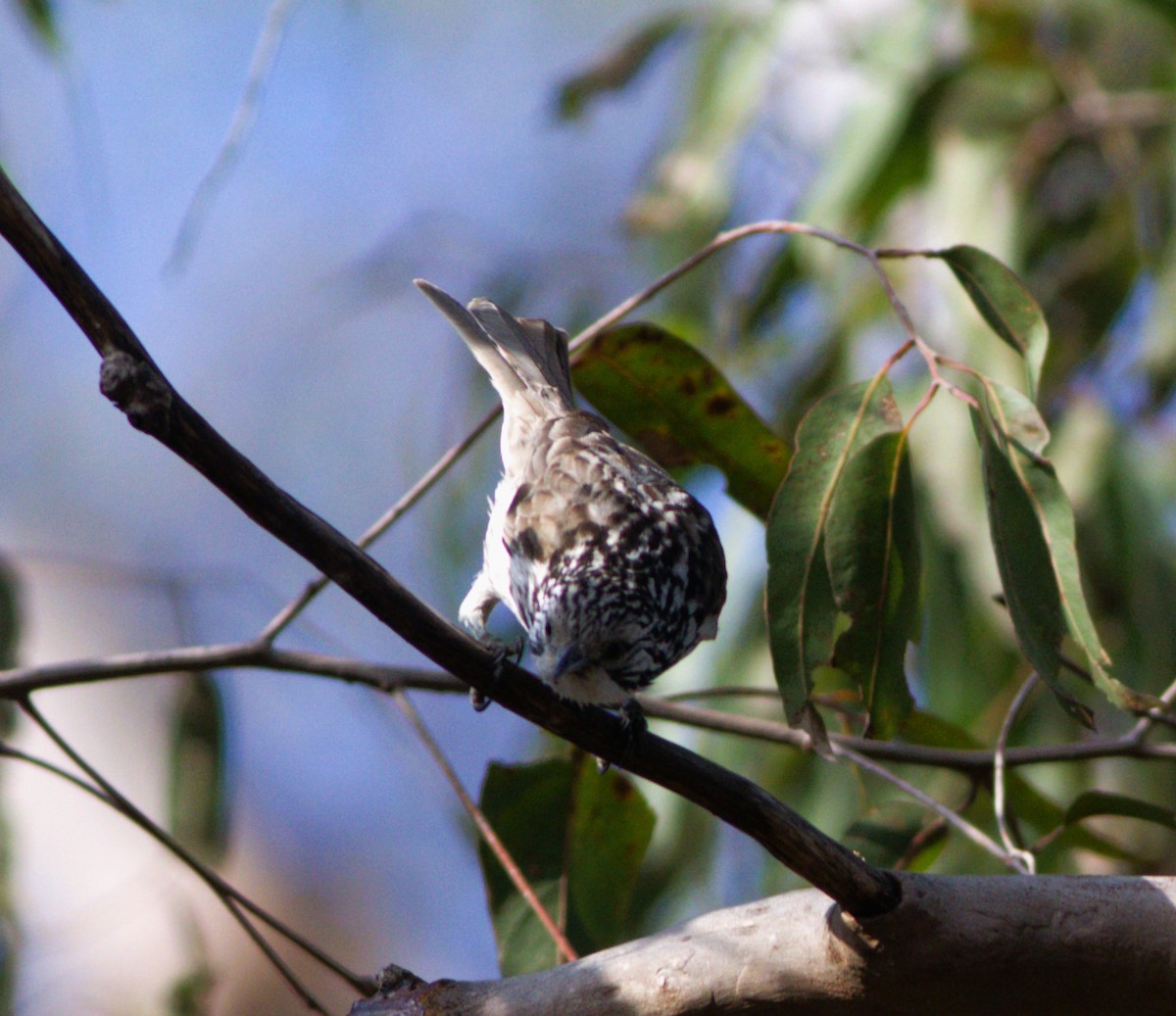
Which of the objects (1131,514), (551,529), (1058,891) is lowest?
(1131,514)

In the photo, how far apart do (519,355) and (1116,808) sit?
1794 mm

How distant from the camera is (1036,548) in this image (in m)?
2.17

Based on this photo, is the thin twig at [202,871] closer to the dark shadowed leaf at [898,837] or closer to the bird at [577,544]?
the bird at [577,544]

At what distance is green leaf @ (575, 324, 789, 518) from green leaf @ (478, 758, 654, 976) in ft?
2.31

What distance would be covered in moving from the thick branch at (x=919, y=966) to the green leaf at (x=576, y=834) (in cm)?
89

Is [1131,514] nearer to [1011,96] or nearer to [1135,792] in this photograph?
[1135,792]

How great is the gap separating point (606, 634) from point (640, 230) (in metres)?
2.62

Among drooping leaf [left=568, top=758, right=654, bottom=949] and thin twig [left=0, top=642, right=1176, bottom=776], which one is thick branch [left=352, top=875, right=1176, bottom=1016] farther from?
drooping leaf [left=568, top=758, right=654, bottom=949]

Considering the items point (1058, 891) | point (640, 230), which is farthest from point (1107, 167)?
point (1058, 891)

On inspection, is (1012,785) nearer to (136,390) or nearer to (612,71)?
(136,390)

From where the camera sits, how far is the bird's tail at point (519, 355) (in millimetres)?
3375

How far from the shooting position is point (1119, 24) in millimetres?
5320

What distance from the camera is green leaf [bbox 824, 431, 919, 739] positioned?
2.22 meters

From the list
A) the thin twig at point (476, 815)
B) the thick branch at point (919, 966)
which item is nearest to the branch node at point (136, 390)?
the thick branch at point (919, 966)
